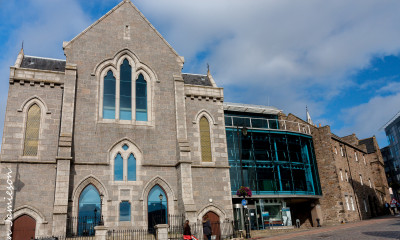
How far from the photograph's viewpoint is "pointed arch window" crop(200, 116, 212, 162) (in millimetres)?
26688

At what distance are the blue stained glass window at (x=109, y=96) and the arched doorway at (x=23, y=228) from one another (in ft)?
26.4

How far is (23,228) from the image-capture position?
20.6 meters

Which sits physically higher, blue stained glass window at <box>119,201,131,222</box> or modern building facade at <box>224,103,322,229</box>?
modern building facade at <box>224,103,322,229</box>

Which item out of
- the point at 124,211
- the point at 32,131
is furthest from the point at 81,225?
the point at 32,131

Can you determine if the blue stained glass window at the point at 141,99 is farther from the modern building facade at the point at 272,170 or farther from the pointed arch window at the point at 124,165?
the modern building facade at the point at 272,170

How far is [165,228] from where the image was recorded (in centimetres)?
2045

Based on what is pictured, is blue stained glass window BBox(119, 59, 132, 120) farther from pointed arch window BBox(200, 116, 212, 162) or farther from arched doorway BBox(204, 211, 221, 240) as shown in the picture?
arched doorway BBox(204, 211, 221, 240)

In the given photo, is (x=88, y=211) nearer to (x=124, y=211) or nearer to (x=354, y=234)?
(x=124, y=211)

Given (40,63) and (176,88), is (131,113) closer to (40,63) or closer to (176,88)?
(176,88)

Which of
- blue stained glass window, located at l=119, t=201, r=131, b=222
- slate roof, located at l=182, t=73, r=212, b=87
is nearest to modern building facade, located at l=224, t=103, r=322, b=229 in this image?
slate roof, located at l=182, t=73, r=212, b=87

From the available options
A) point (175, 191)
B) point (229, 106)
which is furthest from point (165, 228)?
point (229, 106)

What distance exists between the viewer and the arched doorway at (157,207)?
76.9ft

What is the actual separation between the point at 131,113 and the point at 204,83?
27.3ft

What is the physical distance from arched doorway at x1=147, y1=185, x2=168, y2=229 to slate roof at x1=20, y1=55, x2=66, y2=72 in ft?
37.7
